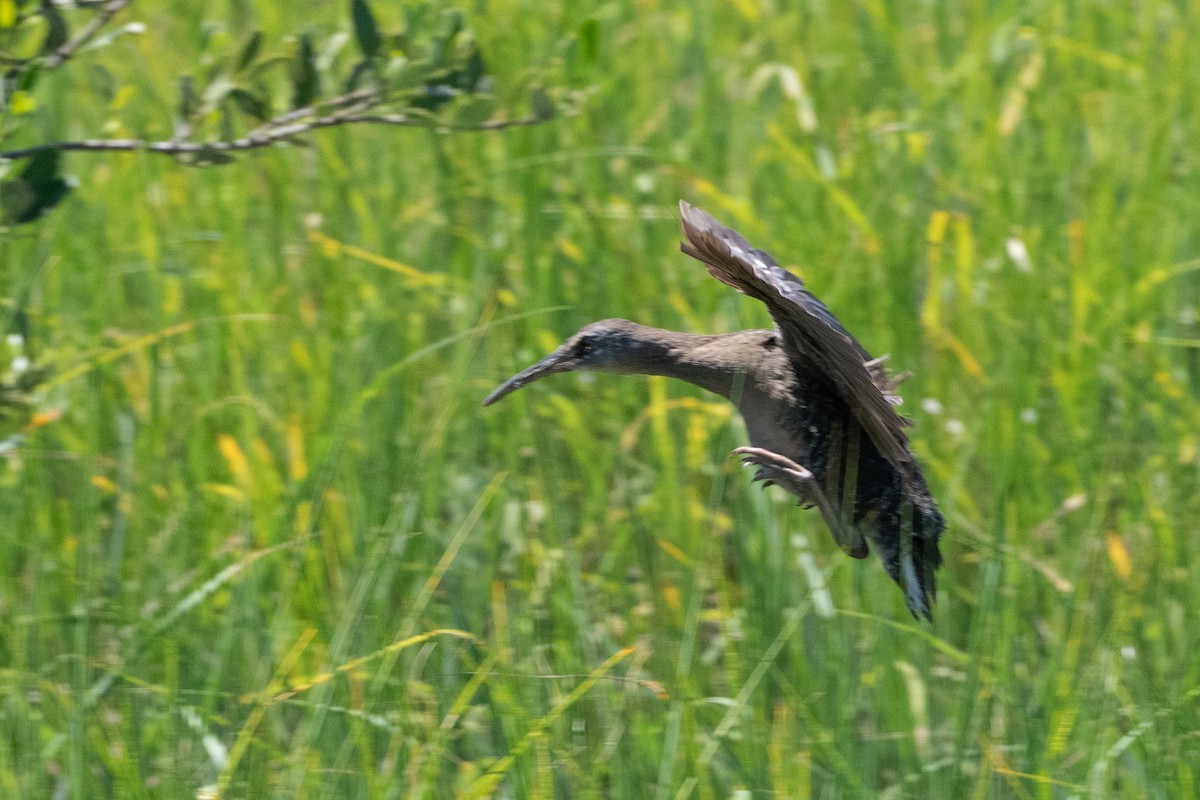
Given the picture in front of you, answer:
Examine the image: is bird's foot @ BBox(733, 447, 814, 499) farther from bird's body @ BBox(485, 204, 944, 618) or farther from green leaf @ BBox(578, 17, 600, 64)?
green leaf @ BBox(578, 17, 600, 64)

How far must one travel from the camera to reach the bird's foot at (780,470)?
2284 millimetres

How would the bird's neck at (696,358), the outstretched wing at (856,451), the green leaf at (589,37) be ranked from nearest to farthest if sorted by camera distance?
1. the outstretched wing at (856,451)
2. the bird's neck at (696,358)
3. the green leaf at (589,37)

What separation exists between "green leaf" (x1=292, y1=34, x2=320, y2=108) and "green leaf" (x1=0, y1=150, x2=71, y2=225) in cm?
42

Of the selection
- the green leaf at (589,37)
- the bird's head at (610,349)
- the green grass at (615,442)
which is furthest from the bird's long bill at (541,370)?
the green leaf at (589,37)

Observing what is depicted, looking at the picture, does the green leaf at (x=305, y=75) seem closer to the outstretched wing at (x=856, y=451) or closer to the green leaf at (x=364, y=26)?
the green leaf at (x=364, y=26)

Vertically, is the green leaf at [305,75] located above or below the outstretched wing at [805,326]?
above

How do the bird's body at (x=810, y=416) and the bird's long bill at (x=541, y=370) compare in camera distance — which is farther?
the bird's long bill at (x=541, y=370)

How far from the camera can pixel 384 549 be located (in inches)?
104

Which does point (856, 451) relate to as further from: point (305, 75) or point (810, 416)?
point (305, 75)

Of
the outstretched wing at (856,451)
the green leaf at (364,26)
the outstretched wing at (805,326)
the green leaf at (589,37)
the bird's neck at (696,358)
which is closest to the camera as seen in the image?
the outstretched wing at (805,326)

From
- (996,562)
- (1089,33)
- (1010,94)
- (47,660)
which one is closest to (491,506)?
(47,660)

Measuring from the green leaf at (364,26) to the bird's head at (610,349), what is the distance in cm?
62

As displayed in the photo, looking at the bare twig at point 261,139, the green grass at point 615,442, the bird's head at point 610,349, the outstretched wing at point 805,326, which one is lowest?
the green grass at point 615,442

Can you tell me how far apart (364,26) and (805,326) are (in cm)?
99
